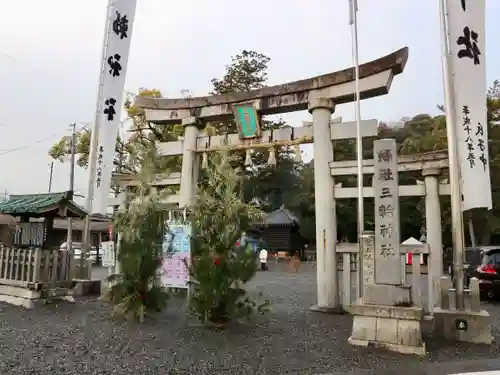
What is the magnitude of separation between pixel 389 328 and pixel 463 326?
1589mm

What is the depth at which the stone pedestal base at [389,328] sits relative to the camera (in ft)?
21.8

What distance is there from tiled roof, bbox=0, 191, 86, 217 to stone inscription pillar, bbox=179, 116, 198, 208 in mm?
2871

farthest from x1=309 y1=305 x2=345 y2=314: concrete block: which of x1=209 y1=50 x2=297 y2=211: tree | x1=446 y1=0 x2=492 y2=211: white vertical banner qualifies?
x1=209 y1=50 x2=297 y2=211: tree

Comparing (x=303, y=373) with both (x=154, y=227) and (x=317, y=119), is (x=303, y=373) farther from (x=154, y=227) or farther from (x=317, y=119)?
(x=317, y=119)

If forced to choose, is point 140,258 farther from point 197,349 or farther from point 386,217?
point 386,217

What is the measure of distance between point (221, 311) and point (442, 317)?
3.88 metres

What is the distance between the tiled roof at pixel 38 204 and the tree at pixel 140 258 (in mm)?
3145

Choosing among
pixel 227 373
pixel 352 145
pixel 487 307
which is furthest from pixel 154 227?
pixel 352 145

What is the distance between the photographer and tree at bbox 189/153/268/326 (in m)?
7.90

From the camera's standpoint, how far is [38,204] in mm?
11578

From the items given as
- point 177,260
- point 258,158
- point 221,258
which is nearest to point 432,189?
point 221,258

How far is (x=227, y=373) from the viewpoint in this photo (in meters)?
5.43

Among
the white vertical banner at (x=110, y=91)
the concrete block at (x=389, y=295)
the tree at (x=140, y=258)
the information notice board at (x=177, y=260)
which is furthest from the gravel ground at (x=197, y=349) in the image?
the white vertical banner at (x=110, y=91)

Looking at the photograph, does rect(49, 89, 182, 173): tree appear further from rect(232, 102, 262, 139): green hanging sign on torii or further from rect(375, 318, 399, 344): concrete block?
rect(375, 318, 399, 344): concrete block
